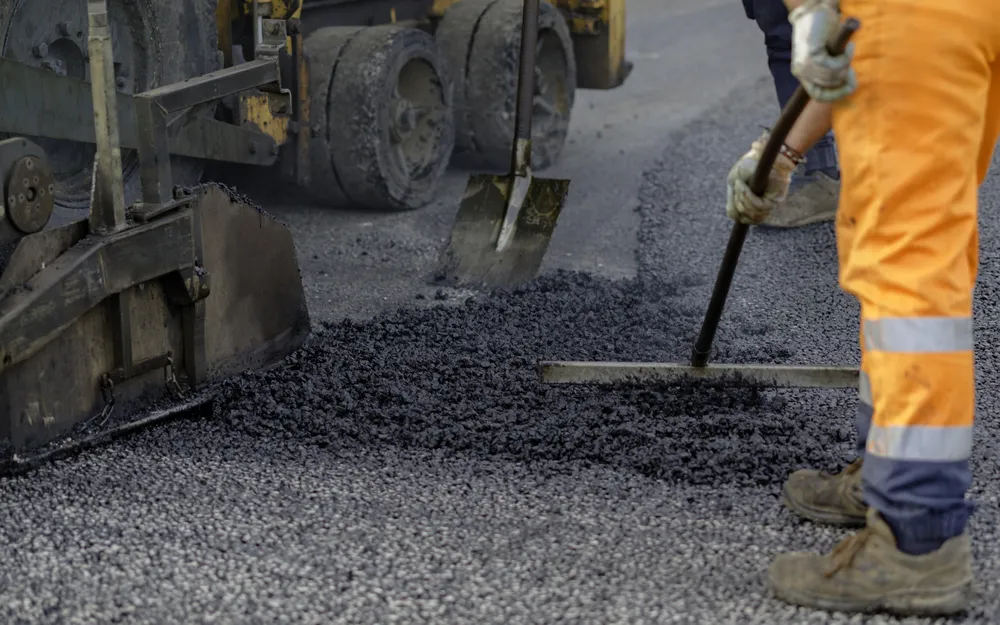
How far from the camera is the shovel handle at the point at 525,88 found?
5168 millimetres

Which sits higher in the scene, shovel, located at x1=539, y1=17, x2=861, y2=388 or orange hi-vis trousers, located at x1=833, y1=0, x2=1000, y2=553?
orange hi-vis trousers, located at x1=833, y1=0, x2=1000, y2=553

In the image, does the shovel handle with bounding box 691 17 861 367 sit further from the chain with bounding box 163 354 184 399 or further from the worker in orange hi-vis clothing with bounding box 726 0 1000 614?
the chain with bounding box 163 354 184 399

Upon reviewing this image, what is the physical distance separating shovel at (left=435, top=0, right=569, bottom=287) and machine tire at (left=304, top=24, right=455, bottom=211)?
0.64 meters

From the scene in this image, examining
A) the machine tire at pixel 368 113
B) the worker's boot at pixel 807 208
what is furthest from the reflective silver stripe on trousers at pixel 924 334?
the machine tire at pixel 368 113

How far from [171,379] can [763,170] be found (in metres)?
1.66

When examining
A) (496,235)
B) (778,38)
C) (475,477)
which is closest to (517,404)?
(475,477)

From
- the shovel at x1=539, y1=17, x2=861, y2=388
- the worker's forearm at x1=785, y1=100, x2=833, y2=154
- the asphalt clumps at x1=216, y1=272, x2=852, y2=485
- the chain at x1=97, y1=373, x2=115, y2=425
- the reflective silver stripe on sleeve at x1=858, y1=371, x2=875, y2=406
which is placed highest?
the worker's forearm at x1=785, y1=100, x2=833, y2=154

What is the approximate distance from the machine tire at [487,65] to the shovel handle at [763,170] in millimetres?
3051

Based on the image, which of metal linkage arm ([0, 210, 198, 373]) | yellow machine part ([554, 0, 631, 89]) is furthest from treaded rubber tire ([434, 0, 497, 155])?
metal linkage arm ([0, 210, 198, 373])

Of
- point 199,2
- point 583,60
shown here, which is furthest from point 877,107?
point 583,60

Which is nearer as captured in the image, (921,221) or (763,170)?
(921,221)

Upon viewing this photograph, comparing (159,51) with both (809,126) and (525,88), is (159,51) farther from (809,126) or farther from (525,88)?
(809,126)

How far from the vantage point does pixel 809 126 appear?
276cm

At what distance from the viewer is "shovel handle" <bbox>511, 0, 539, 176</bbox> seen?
5168 millimetres
